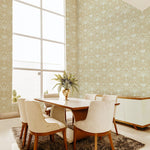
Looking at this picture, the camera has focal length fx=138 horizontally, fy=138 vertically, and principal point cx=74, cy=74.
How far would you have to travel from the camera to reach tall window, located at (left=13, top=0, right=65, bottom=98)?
204 inches

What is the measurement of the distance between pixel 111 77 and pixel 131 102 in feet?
4.64

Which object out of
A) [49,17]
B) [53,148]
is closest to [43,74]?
[49,17]

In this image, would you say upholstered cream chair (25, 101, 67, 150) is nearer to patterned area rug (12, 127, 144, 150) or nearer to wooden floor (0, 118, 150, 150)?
patterned area rug (12, 127, 144, 150)

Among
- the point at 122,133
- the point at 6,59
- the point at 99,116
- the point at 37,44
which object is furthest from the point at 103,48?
the point at 99,116

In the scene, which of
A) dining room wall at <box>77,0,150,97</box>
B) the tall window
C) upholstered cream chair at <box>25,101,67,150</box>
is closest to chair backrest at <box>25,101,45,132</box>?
upholstered cream chair at <box>25,101,67,150</box>

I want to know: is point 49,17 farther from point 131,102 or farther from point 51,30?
point 131,102

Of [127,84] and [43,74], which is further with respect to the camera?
[43,74]

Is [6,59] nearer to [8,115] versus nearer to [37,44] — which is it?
[37,44]

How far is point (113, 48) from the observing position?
4754 millimetres

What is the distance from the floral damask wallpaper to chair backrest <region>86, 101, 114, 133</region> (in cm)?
227

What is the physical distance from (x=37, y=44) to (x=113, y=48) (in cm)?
298

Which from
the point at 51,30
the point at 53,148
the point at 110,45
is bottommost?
the point at 53,148

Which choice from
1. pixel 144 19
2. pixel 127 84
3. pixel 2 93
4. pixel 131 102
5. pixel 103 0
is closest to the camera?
pixel 131 102

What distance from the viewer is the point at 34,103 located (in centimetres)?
196
